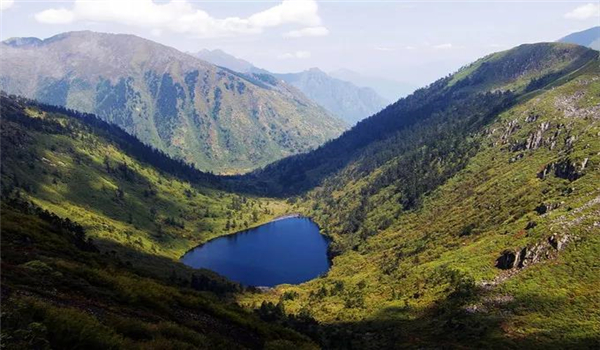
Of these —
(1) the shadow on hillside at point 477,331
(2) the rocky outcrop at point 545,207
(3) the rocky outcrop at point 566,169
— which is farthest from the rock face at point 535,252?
(3) the rocky outcrop at point 566,169

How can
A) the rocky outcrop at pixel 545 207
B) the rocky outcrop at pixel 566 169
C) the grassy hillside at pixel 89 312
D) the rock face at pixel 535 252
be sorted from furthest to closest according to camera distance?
the rocky outcrop at pixel 566 169 → the rocky outcrop at pixel 545 207 → the rock face at pixel 535 252 → the grassy hillside at pixel 89 312

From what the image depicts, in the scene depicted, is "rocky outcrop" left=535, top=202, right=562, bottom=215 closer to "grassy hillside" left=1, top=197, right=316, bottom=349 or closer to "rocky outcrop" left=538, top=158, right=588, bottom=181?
"rocky outcrop" left=538, top=158, right=588, bottom=181

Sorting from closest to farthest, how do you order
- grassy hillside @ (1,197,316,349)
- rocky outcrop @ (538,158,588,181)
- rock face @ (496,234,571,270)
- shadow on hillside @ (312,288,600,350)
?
grassy hillside @ (1,197,316,349)
shadow on hillside @ (312,288,600,350)
rock face @ (496,234,571,270)
rocky outcrop @ (538,158,588,181)

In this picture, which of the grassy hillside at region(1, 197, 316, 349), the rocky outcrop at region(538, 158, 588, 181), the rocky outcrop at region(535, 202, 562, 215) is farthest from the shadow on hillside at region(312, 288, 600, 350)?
the rocky outcrop at region(538, 158, 588, 181)

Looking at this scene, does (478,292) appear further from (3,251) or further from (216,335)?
(3,251)

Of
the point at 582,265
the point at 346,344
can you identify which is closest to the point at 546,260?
the point at 582,265

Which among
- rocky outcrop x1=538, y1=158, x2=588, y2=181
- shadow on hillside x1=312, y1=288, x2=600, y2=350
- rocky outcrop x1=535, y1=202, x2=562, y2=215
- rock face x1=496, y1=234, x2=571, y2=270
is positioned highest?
rocky outcrop x1=538, y1=158, x2=588, y2=181

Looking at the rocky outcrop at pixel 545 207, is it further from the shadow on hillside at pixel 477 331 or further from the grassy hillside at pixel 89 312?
the grassy hillside at pixel 89 312

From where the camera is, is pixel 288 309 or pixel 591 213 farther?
A: pixel 288 309
